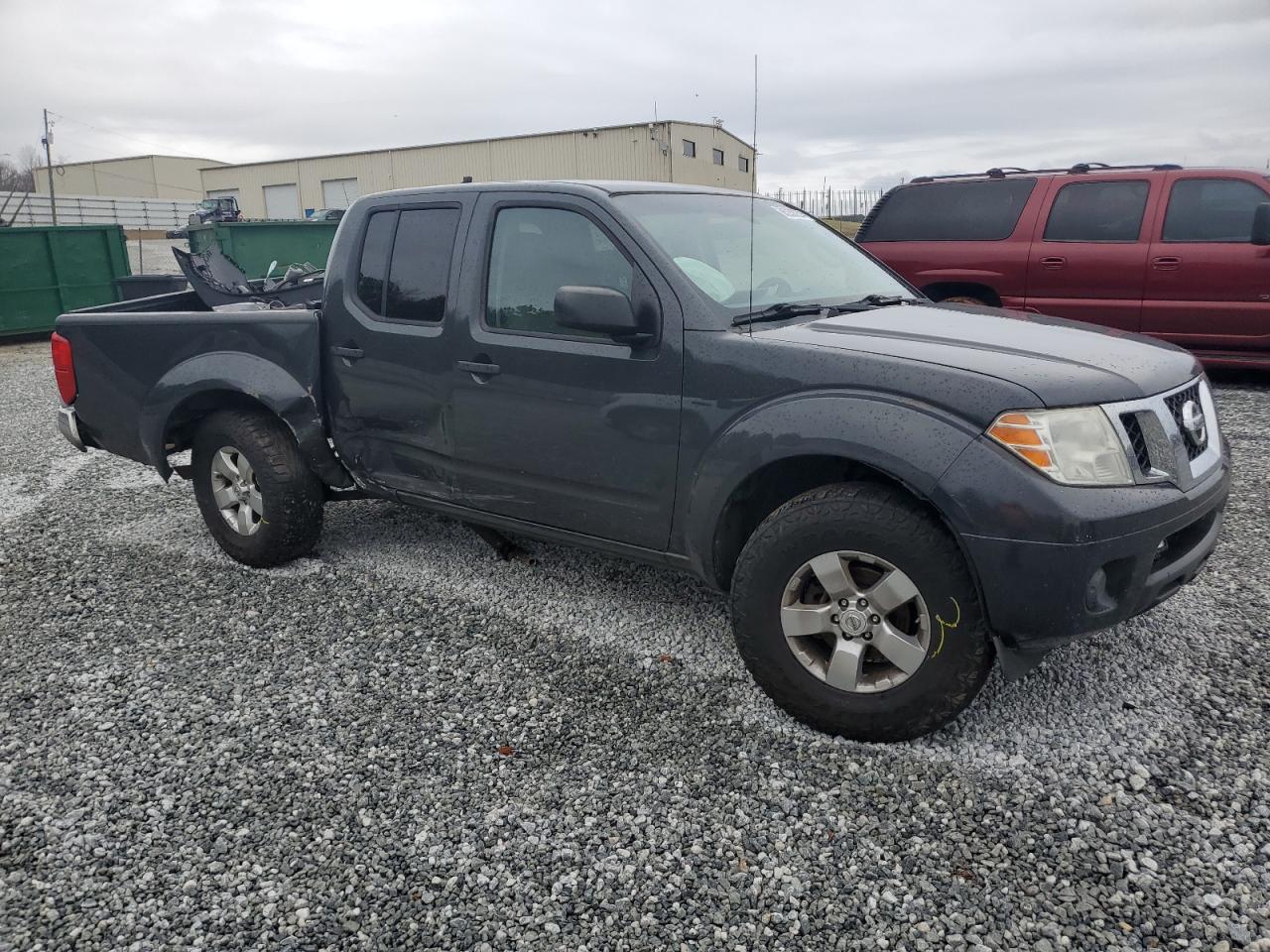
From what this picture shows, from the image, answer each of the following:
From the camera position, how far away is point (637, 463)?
3.27 meters

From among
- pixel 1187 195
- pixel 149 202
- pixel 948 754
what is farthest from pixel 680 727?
pixel 149 202

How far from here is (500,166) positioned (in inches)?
1515

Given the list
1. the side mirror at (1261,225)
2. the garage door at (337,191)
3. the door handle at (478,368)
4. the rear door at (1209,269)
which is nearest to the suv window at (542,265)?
the door handle at (478,368)

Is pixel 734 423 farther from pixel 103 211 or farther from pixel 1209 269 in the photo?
pixel 103 211

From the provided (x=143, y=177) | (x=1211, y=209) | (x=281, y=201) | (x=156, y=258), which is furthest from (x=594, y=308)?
(x=143, y=177)

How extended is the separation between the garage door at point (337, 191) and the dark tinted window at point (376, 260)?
4162 cm

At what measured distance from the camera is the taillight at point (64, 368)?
15.5ft

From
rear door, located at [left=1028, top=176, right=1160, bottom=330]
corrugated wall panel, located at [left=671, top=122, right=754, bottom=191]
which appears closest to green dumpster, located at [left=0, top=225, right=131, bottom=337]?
rear door, located at [left=1028, top=176, right=1160, bottom=330]

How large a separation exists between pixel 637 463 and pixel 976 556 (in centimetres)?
121

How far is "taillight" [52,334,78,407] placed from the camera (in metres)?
4.73

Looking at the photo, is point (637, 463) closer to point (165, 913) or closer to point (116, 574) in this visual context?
point (165, 913)

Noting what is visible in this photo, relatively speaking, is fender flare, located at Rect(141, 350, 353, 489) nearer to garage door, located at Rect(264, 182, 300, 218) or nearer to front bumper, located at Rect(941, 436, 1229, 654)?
front bumper, located at Rect(941, 436, 1229, 654)

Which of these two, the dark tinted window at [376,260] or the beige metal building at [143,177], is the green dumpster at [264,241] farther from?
the beige metal building at [143,177]

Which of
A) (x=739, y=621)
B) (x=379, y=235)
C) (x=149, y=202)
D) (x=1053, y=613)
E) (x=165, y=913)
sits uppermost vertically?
(x=149, y=202)
